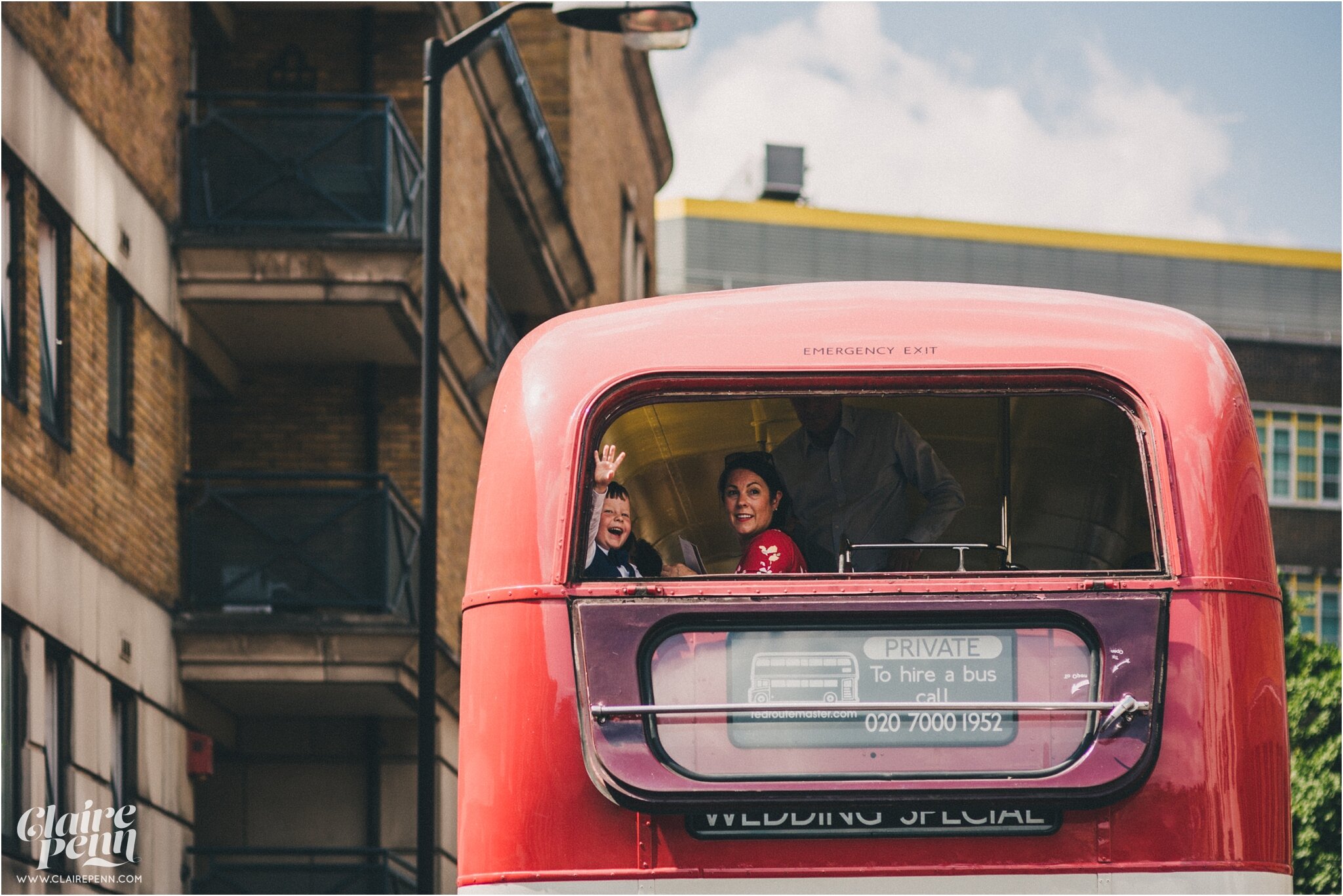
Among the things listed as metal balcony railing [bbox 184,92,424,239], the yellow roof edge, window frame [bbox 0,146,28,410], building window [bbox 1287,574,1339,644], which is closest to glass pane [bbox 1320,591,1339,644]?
building window [bbox 1287,574,1339,644]

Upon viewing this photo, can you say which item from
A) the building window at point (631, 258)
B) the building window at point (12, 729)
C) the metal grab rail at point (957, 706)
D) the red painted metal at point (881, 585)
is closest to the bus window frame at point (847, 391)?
the red painted metal at point (881, 585)

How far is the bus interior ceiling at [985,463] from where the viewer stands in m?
7.58

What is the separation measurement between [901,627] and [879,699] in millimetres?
247

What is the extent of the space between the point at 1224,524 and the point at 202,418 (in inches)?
565

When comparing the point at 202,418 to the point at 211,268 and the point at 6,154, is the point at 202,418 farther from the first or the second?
the point at 6,154

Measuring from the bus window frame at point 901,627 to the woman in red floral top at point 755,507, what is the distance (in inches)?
25.3

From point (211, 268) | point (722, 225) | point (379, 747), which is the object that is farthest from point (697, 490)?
point (722, 225)

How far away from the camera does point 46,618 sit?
1436 cm

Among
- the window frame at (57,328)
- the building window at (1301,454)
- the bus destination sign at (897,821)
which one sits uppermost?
the building window at (1301,454)

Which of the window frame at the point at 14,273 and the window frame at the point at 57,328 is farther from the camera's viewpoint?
the window frame at the point at 57,328

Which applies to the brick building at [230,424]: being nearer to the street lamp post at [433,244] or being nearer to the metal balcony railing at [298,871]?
the metal balcony railing at [298,871]

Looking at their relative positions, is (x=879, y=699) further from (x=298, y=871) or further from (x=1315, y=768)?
(x=1315, y=768)

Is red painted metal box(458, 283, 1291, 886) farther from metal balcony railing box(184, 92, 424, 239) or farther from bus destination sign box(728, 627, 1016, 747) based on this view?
metal balcony railing box(184, 92, 424, 239)

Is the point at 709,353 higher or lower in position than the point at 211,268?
lower
